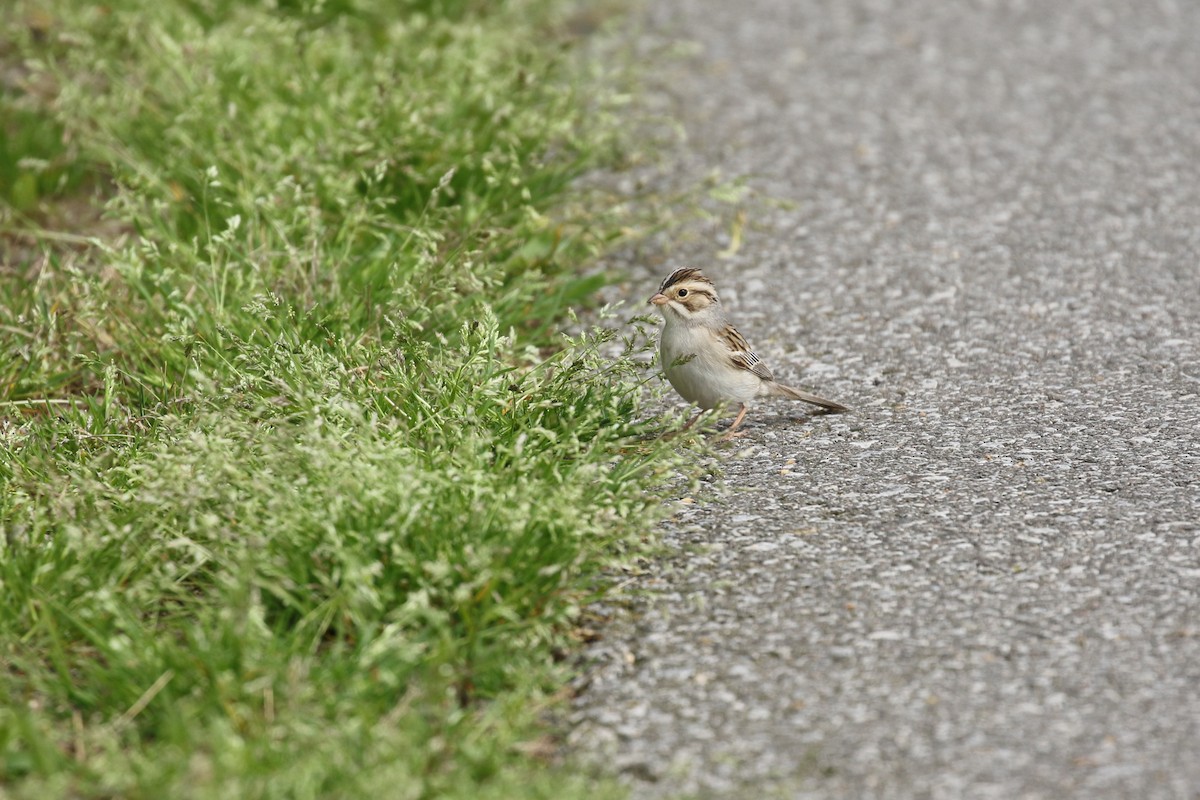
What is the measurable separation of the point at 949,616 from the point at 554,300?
3.02 metres

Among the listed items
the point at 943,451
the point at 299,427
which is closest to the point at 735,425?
the point at 943,451

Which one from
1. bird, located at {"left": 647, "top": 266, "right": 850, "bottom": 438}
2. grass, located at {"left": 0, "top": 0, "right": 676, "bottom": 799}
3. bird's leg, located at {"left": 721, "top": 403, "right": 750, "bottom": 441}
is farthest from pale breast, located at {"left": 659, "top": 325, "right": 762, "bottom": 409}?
grass, located at {"left": 0, "top": 0, "right": 676, "bottom": 799}

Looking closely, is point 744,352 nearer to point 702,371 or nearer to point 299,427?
point 702,371

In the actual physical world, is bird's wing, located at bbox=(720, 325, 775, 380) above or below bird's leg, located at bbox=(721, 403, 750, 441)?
above

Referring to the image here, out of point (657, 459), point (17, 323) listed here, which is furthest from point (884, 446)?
point (17, 323)

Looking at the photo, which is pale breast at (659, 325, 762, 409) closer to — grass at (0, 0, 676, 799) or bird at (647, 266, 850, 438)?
bird at (647, 266, 850, 438)

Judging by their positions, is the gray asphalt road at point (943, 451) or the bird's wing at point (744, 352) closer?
the gray asphalt road at point (943, 451)

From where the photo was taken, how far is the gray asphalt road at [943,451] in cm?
403

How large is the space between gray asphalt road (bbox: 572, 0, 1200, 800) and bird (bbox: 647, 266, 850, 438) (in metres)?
0.18

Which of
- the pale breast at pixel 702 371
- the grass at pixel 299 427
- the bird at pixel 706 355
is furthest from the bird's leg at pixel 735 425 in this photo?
the grass at pixel 299 427

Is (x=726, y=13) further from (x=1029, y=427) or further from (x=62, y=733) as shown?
(x=62, y=733)

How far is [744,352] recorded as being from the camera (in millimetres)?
6121

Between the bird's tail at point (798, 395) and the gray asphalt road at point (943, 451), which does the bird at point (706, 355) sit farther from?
the gray asphalt road at point (943, 451)

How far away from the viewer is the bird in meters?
5.98
